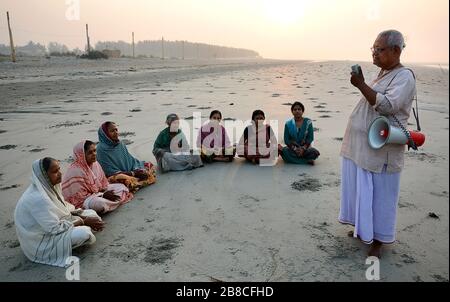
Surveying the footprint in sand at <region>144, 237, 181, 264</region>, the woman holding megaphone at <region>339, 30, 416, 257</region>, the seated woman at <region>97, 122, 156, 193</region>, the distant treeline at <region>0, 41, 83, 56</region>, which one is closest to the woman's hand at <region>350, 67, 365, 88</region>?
the woman holding megaphone at <region>339, 30, 416, 257</region>

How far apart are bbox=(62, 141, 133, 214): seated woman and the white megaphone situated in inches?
110

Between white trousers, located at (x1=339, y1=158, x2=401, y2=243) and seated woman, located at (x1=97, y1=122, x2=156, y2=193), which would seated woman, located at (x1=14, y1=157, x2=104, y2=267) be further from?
white trousers, located at (x1=339, y1=158, x2=401, y2=243)

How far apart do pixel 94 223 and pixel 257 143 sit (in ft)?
10.2

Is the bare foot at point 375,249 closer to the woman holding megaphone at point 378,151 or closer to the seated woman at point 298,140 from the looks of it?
the woman holding megaphone at point 378,151

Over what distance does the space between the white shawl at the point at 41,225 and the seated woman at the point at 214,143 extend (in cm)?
295

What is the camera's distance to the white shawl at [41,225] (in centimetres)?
301

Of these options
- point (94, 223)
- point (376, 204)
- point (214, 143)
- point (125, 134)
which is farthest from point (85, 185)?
point (125, 134)

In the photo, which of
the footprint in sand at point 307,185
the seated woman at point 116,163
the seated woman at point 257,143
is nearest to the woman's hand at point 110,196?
the seated woman at point 116,163

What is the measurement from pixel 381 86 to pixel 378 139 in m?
0.41

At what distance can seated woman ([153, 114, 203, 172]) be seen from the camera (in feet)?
17.9

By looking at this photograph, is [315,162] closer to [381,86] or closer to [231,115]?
[381,86]

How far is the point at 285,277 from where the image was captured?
2854mm

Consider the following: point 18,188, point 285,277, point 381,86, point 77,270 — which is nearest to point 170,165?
point 18,188

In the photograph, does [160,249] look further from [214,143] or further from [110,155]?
[214,143]
